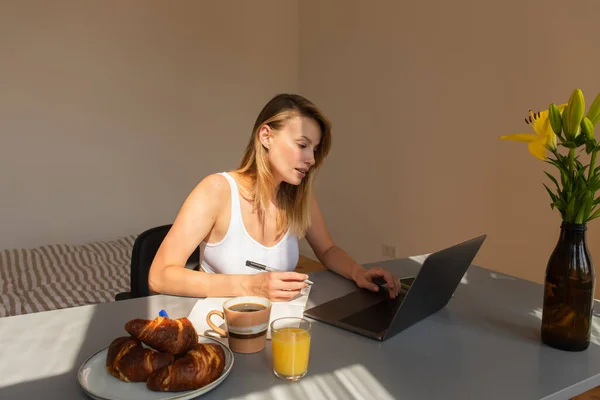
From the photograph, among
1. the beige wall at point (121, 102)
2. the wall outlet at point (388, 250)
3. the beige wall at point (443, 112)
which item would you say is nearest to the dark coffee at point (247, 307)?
the beige wall at point (443, 112)

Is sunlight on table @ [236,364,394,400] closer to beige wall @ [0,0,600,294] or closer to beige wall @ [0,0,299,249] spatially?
beige wall @ [0,0,600,294]

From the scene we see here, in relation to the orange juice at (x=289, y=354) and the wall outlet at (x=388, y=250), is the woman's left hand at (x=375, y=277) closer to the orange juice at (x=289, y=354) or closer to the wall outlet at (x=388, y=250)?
the orange juice at (x=289, y=354)

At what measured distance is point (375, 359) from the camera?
0.89m

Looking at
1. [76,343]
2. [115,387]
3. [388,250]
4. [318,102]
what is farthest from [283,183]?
[318,102]

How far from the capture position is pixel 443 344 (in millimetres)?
959

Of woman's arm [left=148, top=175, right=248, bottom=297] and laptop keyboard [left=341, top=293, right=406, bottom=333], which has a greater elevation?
woman's arm [left=148, top=175, right=248, bottom=297]

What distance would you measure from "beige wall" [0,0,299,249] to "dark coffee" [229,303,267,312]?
2990 millimetres

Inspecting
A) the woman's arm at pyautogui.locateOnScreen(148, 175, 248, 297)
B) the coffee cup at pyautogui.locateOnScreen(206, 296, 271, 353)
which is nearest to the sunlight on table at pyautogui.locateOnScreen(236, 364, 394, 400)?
the coffee cup at pyautogui.locateOnScreen(206, 296, 271, 353)

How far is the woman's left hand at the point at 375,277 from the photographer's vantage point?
125 centimetres

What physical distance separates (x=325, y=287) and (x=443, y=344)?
1.38 feet

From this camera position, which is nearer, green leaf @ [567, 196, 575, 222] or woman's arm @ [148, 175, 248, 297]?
green leaf @ [567, 196, 575, 222]

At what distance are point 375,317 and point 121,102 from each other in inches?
121

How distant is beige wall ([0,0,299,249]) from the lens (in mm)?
3260

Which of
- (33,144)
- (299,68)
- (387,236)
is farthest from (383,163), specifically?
(33,144)
